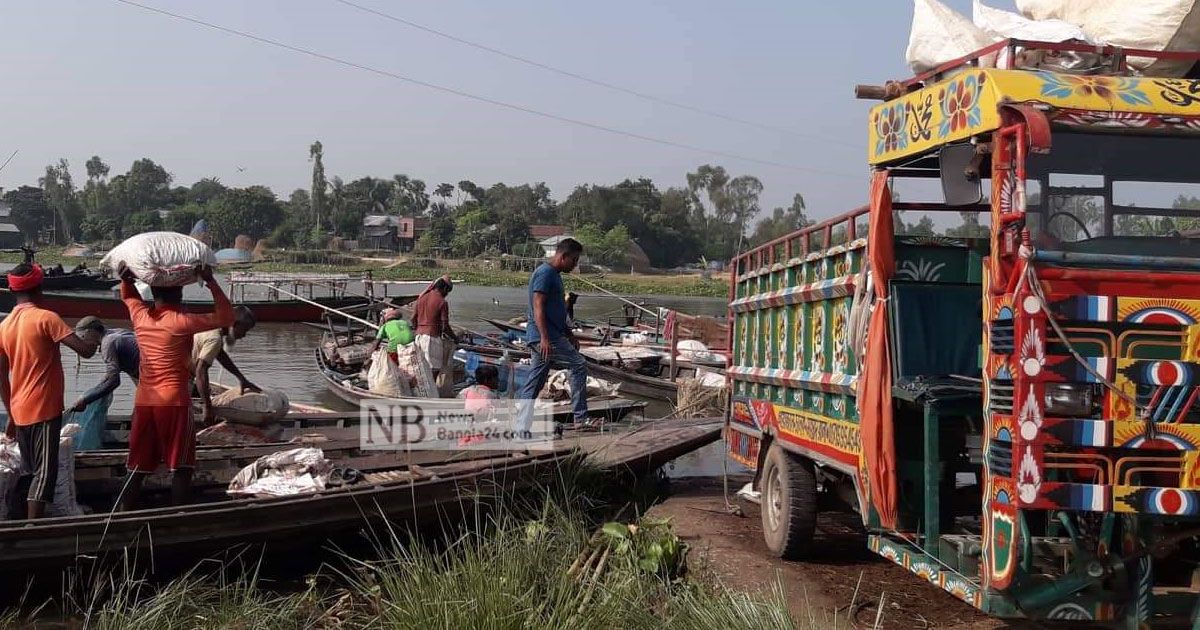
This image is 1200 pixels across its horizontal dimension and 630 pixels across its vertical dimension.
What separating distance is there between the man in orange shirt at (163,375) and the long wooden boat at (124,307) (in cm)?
2103

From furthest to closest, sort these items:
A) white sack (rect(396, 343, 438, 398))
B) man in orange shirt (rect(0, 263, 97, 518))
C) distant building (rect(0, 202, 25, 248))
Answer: distant building (rect(0, 202, 25, 248))
white sack (rect(396, 343, 438, 398))
man in orange shirt (rect(0, 263, 97, 518))

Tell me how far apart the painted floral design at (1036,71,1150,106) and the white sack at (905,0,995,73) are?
98 centimetres

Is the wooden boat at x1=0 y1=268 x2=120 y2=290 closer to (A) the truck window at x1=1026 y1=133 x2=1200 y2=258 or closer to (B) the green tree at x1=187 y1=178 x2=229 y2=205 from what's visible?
(A) the truck window at x1=1026 y1=133 x2=1200 y2=258

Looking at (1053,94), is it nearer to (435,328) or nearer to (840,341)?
(840,341)

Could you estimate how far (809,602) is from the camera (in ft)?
17.7

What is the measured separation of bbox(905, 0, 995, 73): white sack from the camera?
17.1 feet

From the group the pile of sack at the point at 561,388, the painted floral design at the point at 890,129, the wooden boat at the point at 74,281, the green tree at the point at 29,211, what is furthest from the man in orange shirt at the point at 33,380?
the green tree at the point at 29,211

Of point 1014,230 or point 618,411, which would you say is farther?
point 618,411

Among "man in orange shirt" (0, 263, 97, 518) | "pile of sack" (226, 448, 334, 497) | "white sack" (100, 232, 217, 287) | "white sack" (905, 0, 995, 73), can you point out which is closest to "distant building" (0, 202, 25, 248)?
"pile of sack" (226, 448, 334, 497)

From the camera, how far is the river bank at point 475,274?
2340 inches

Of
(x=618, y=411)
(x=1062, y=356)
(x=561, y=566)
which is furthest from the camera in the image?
(x=618, y=411)

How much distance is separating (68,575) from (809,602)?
4.24 meters

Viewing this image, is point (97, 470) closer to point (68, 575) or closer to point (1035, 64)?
point (68, 575)

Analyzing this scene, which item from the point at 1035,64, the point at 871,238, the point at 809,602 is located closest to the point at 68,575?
the point at 809,602
